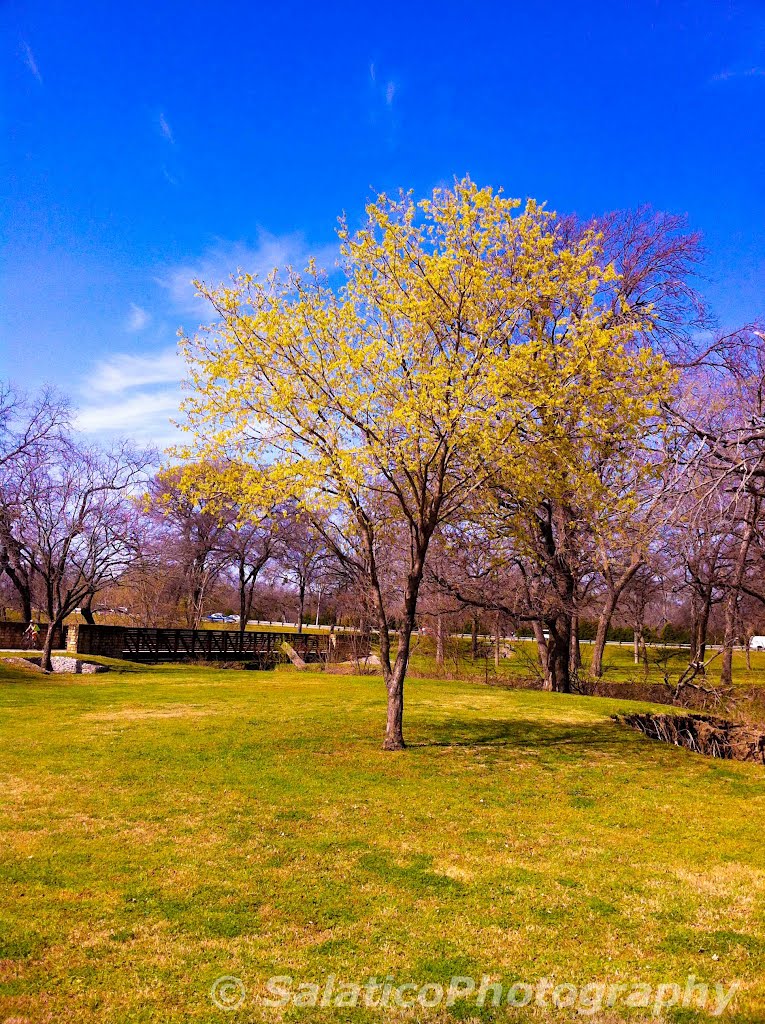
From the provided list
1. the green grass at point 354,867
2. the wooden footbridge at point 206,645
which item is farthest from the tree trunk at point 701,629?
the wooden footbridge at point 206,645

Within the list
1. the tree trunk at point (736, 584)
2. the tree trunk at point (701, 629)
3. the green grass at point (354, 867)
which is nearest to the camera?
the green grass at point (354, 867)

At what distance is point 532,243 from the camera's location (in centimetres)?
962

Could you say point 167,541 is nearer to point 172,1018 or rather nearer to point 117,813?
point 117,813

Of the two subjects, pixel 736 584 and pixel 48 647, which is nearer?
pixel 736 584

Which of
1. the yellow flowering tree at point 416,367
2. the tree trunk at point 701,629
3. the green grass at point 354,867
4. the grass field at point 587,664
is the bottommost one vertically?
the grass field at point 587,664

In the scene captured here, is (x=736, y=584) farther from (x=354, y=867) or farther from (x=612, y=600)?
(x=354, y=867)

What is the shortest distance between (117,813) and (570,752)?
6.77m

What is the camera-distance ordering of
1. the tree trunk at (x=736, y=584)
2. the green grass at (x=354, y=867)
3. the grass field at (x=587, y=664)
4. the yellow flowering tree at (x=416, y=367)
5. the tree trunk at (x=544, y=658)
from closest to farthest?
the green grass at (x=354, y=867) → the yellow flowering tree at (x=416, y=367) → the tree trunk at (x=736, y=584) → the tree trunk at (x=544, y=658) → the grass field at (x=587, y=664)

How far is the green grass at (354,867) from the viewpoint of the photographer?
4.00 m

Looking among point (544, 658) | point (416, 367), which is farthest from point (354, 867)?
point (544, 658)

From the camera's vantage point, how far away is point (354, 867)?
5.57 m

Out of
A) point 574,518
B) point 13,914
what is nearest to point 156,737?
point 13,914

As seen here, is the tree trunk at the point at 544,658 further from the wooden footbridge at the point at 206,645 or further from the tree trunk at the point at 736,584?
the wooden footbridge at the point at 206,645

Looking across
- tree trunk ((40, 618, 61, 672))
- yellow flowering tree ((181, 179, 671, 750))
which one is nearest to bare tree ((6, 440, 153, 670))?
tree trunk ((40, 618, 61, 672))
